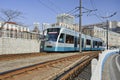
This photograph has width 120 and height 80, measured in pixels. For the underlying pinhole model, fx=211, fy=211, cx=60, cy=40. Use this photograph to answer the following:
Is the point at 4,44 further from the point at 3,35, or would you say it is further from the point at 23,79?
the point at 23,79

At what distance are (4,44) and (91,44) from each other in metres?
22.9

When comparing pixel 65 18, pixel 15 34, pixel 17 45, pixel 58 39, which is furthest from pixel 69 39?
pixel 65 18

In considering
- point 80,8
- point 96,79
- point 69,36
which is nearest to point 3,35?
point 69,36

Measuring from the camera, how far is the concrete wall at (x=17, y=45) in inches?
981

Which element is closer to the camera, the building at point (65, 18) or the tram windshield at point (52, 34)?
the tram windshield at point (52, 34)

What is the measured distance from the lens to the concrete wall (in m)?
24.9

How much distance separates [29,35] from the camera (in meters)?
31.8

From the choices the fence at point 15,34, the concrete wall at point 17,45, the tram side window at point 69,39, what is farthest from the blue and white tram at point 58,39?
the fence at point 15,34

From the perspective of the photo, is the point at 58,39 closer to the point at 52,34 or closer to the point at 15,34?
the point at 52,34

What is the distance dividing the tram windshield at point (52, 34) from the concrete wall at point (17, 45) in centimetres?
379

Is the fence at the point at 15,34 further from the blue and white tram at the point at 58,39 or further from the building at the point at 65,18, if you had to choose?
the building at the point at 65,18

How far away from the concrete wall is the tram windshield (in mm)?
3795

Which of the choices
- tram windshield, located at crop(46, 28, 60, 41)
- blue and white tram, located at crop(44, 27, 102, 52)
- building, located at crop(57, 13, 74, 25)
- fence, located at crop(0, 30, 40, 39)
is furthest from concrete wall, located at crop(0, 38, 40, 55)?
building, located at crop(57, 13, 74, 25)

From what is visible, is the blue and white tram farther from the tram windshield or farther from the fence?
the fence
